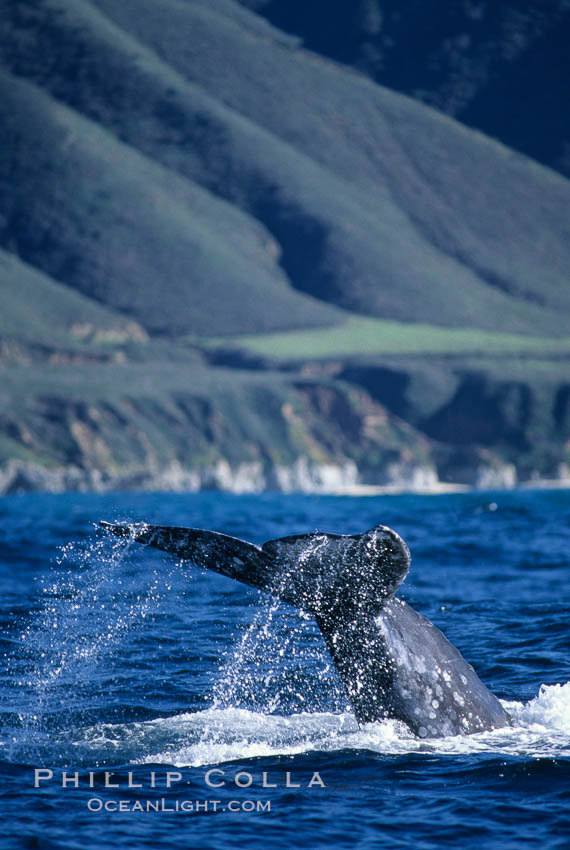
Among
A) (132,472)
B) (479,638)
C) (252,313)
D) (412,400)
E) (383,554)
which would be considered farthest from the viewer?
(252,313)

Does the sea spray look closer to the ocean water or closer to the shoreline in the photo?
the ocean water

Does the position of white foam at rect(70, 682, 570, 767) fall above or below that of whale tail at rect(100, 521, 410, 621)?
below

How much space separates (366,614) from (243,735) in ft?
Answer: 6.79

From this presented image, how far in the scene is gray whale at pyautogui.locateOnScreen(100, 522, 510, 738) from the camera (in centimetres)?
813

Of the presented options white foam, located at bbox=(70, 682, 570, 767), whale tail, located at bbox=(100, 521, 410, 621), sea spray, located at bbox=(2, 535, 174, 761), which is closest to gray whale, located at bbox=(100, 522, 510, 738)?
→ whale tail, located at bbox=(100, 521, 410, 621)

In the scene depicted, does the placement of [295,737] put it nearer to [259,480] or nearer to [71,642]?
[71,642]

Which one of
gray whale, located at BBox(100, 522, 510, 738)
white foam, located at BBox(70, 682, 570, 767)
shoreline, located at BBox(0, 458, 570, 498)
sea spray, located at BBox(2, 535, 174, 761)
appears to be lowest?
shoreline, located at BBox(0, 458, 570, 498)

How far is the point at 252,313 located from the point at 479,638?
596 ft

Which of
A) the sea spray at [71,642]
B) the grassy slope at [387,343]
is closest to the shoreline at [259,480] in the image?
the grassy slope at [387,343]

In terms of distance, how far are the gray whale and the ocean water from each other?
0.83 ft

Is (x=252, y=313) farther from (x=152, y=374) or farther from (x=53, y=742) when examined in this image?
(x=53, y=742)

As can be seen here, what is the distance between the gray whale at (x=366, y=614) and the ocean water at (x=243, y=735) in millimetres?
252

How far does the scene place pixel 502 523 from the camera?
39125mm

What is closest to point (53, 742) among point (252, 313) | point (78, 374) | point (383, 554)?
point (383, 554)
